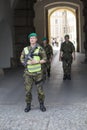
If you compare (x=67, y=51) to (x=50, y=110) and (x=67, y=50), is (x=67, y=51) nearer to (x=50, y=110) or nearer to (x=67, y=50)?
(x=67, y=50)

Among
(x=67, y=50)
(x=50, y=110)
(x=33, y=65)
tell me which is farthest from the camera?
(x=67, y=50)

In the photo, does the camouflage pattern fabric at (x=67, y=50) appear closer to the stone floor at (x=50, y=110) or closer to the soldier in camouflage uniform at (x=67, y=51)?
the soldier in camouflage uniform at (x=67, y=51)

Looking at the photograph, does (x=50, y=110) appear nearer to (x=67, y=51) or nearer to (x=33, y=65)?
(x=33, y=65)

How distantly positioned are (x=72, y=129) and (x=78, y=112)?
4.19 feet

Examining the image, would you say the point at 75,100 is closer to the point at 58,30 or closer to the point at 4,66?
the point at 4,66

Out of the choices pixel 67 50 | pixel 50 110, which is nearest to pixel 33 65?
pixel 50 110

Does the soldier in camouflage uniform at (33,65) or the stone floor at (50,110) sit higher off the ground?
the soldier in camouflage uniform at (33,65)

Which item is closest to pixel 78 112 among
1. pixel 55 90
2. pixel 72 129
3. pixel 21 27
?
pixel 72 129

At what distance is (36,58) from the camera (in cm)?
737

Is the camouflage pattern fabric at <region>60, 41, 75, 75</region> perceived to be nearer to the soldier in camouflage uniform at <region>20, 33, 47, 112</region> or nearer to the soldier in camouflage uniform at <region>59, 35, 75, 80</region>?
the soldier in camouflage uniform at <region>59, 35, 75, 80</region>

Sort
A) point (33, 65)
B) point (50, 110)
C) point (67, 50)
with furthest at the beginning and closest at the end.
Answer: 1. point (67, 50)
2. point (50, 110)
3. point (33, 65)

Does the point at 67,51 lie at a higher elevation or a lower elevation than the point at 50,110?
higher

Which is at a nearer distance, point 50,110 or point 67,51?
point 50,110

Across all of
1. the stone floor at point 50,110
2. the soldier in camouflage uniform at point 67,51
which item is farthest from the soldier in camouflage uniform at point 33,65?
the soldier in camouflage uniform at point 67,51
